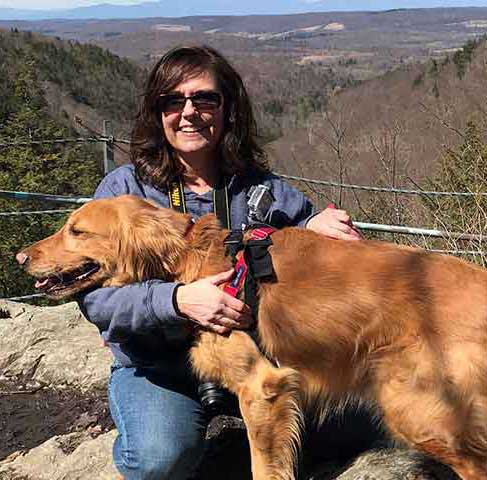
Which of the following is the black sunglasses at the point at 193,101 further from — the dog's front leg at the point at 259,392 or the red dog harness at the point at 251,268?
the dog's front leg at the point at 259,392

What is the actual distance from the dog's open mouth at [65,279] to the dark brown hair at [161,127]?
1.95 ft

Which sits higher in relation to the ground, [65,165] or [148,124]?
[148,124]

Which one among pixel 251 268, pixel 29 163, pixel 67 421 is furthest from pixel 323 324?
pixel 29 163

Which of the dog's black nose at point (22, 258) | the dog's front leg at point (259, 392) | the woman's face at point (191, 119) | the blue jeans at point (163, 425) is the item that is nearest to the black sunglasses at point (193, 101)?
the woman's face at point (191, 119)

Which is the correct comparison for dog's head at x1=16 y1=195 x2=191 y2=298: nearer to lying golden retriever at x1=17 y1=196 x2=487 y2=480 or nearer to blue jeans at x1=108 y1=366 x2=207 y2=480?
lying golden retriever at x1=17 y1=196 x2=487 y2=480

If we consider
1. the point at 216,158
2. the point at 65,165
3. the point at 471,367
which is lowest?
the point at 65,165

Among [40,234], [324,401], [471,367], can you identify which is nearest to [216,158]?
[324,401]

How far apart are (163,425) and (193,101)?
5.07ft

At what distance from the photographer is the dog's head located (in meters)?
3.37

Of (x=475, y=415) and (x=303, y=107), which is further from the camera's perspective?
(x=303, y=107)

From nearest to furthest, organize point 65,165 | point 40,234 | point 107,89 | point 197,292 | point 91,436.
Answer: point 197,292
point 91,436
point 40,234
point 65,165
point 107,89

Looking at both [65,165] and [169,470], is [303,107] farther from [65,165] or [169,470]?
[169,470]

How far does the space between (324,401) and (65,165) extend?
29.4 m

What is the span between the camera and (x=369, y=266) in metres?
3.23
